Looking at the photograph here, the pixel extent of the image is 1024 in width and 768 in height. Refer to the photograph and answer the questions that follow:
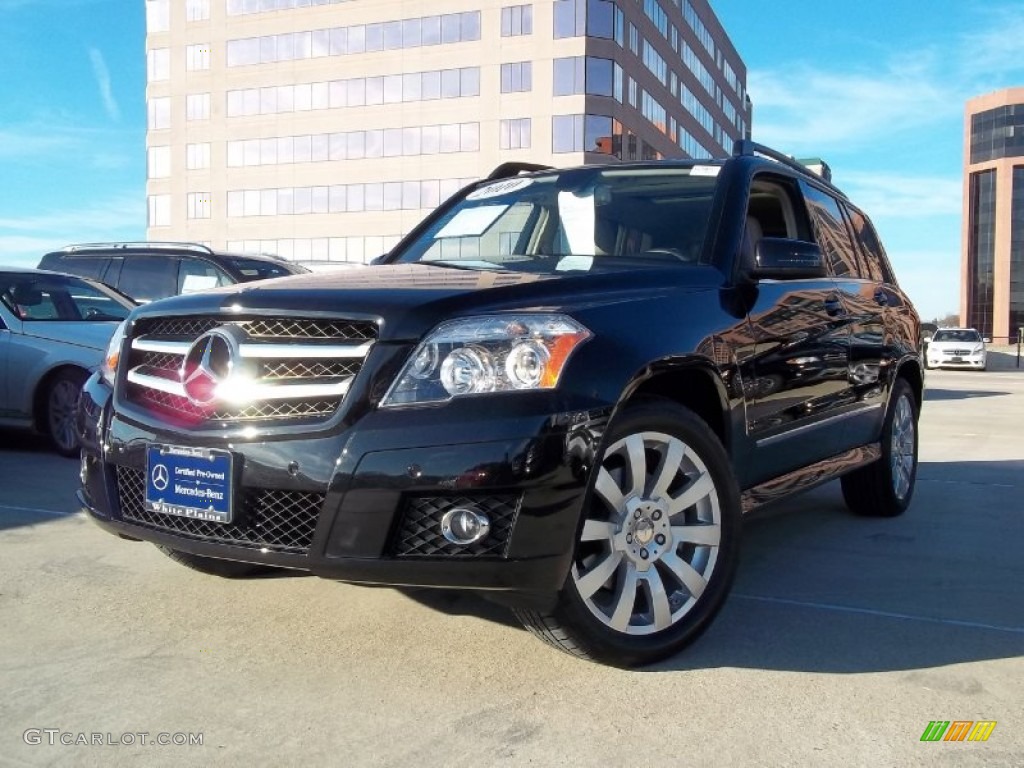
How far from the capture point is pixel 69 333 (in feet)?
23.7

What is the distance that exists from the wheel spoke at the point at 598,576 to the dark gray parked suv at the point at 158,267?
739 centimetres

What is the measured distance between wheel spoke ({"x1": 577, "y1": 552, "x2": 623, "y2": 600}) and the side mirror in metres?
1.38

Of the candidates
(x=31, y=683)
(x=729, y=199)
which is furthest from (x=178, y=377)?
(x=729, y=199)

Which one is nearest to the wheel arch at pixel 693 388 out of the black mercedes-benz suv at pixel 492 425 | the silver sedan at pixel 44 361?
the black mercedes-benz suv at pixel 492 425

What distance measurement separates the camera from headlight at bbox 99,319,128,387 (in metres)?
3.42

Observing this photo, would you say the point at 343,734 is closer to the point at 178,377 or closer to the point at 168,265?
the point at 178,377

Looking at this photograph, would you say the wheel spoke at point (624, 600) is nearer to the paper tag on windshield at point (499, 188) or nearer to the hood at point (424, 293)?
the hood at point (424, 293)

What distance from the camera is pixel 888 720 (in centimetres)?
263

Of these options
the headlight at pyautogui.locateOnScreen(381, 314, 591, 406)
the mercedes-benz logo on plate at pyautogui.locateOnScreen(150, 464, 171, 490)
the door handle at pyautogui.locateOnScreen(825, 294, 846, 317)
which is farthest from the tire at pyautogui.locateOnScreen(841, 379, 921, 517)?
the mercedes-benz logo on plate at pyautogui.locateOnScreen(150, 464, 171, 490)

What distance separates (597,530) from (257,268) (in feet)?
26.1

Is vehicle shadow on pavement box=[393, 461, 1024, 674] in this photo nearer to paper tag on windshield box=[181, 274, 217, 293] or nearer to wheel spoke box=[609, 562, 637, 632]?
wheel spoke box=[609, 562, 637, 632]

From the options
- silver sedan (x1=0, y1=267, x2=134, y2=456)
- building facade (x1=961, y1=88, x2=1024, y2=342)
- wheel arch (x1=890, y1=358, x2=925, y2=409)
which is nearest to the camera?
wheel arch (x1=890, y1=358, x2=925, y2=409)

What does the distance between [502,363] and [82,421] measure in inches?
67.8

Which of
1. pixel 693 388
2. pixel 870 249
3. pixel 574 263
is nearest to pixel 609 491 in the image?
pixel 693 388
